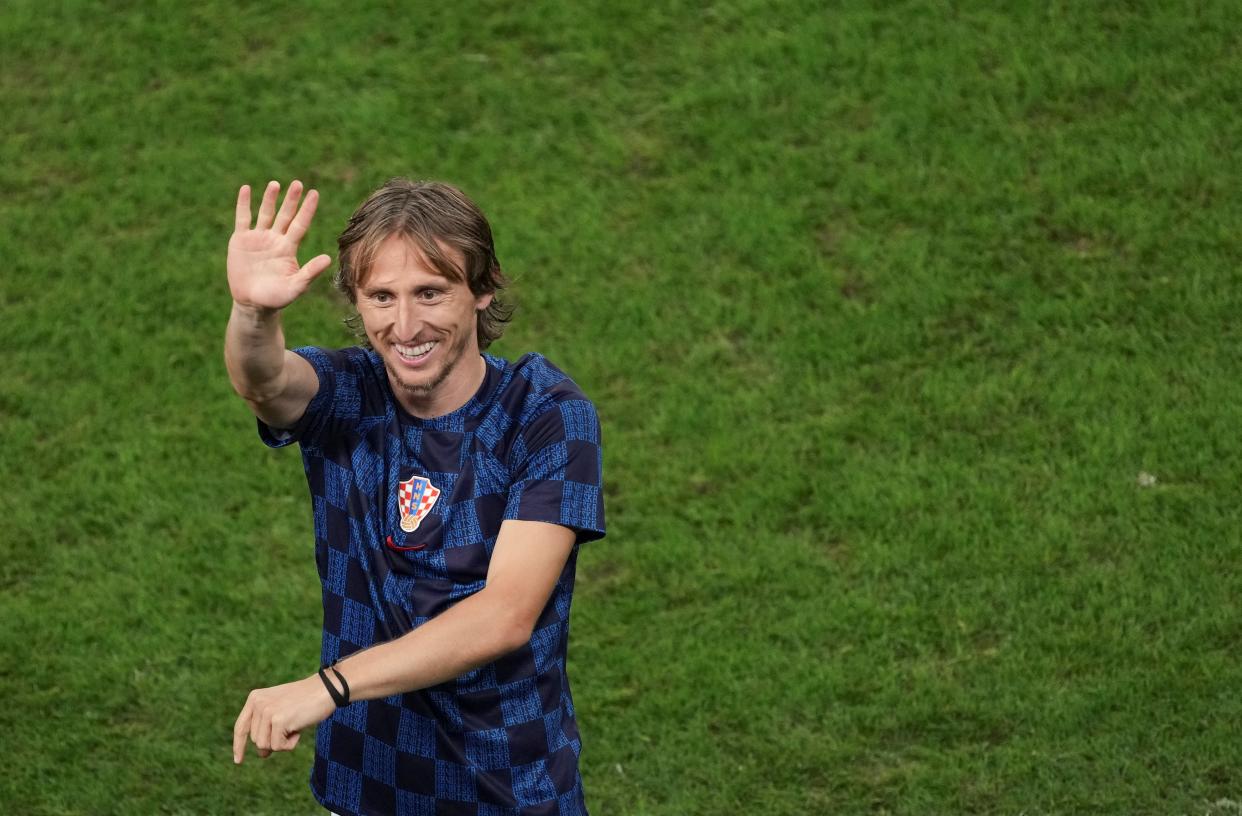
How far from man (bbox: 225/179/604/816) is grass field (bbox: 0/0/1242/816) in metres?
2.37

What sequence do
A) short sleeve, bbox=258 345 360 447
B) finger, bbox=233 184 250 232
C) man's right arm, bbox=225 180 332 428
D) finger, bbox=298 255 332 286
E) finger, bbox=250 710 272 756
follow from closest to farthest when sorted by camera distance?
1. finger, bbox=250 710 272 756
2. finger, bbox=298 255 332 286
3. man's right arm, bbox=225 180 332 428
4. finger, bbox=233 184 250 232
5. short sleeve, bbox=258 345 360 447

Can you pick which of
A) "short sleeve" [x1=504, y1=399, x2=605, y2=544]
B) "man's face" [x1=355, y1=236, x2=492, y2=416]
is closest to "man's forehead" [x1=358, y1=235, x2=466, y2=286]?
"man's face" [x1=355, y1=236, x2=492, y2=416]

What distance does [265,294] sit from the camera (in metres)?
3.65

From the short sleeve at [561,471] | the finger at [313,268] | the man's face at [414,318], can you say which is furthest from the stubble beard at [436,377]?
the finger at [313,268]

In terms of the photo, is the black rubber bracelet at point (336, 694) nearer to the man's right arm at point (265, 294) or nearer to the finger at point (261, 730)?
the finger at point (261, 730)

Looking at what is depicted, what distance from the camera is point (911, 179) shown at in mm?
8797

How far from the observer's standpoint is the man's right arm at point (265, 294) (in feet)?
12.0

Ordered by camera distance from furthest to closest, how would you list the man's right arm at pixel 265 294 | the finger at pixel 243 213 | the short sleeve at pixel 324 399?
the short sleeve at pixel 324 399 < the finger at pixel 243 213 < the man's right arm at pixel 265 294

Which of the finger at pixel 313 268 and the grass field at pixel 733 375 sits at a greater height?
the finger at pixel 313 268

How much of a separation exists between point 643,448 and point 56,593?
263cm

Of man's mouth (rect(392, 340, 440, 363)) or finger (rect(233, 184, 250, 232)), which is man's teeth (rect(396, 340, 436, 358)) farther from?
finger (rect(233, 184, 250, 232))

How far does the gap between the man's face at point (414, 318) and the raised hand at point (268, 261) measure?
0.61ft

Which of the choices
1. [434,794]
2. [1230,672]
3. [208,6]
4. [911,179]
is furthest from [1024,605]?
[208,6]

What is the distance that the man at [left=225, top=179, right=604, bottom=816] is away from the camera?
146 inches
